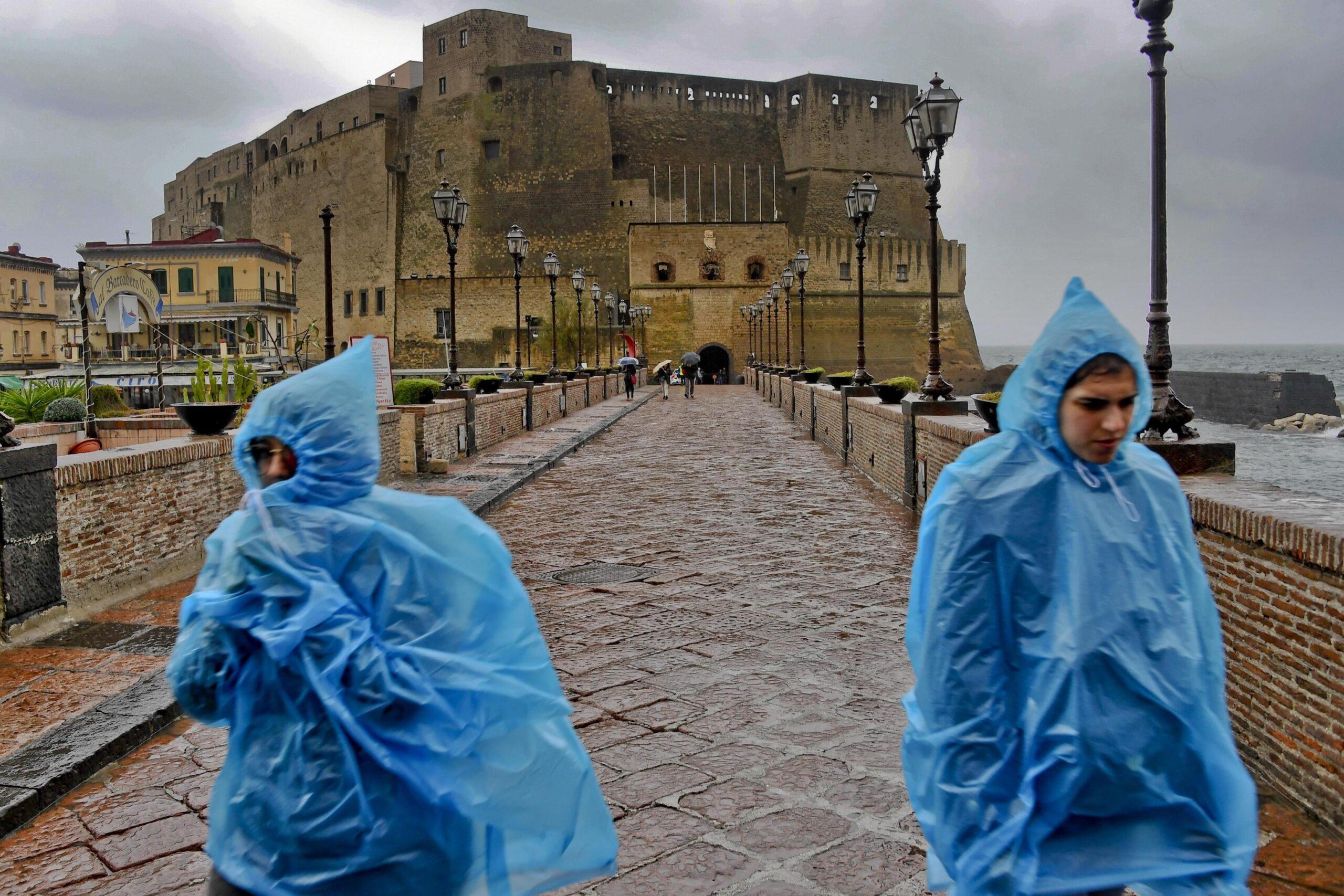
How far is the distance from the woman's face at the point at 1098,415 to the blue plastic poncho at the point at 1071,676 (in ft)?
0.08

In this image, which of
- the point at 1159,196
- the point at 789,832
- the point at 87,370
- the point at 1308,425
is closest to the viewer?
the point at 789,832

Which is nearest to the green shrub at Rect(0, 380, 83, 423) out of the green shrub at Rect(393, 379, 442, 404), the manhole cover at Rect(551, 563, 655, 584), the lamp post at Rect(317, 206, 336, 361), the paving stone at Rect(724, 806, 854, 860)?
the lamp post at Rect(317, 206, 336, 361)

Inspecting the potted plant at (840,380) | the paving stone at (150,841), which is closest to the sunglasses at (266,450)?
the paving stone at (150,841)

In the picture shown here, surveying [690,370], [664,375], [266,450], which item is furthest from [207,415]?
[664,375]

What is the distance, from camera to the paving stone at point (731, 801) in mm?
3336

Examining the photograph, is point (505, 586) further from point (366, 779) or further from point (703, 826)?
point (703, 826)

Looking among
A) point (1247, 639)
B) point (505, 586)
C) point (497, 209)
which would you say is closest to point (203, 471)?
point (505, 586)

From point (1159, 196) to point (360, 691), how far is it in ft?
17.3

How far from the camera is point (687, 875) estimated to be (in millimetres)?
2955

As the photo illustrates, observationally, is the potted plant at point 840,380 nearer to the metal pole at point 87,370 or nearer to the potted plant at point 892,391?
the potted plant at point 892,391

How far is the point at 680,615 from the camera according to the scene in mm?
5906

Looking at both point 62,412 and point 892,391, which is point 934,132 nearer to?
point 892,391

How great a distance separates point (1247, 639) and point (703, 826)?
187 centimetres

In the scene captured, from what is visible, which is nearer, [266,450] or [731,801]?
[266,450]
